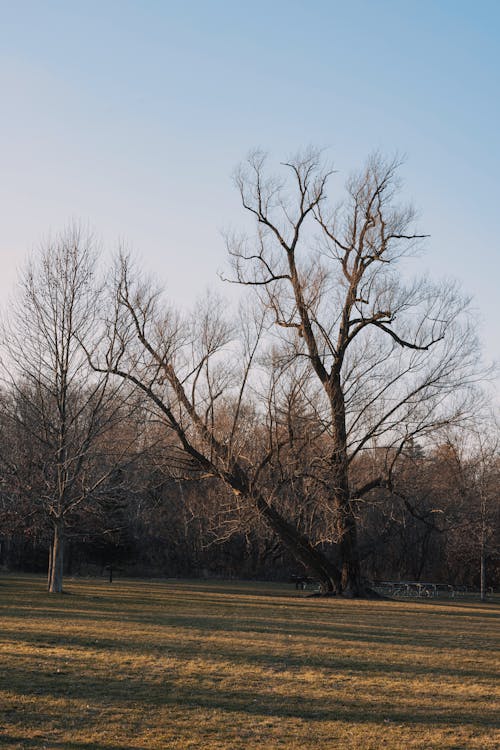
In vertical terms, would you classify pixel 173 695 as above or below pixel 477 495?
below

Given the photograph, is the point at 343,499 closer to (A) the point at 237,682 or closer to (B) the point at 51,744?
(A) the point at 237,682

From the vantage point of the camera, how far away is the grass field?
21.7 ft

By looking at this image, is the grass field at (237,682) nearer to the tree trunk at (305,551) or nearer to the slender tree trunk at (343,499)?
the slender tree trunk at (343,499)

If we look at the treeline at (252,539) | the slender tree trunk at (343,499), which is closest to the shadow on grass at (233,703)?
the slender tree trunk at (343,499)

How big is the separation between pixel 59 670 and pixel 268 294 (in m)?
17.9

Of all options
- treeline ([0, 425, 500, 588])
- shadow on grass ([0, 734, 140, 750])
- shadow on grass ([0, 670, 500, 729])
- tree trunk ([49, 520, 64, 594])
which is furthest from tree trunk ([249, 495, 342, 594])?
shadow on grass ([0, 734, 140, 750])

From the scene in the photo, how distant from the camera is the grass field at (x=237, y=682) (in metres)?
6.63

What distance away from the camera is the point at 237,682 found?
8.72m

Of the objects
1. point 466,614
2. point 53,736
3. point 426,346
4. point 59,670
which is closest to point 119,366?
point 426,346

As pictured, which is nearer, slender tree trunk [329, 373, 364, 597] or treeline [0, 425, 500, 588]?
slender tree trunk [329, 373, 364, 597]

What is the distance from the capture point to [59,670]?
28.9 feet

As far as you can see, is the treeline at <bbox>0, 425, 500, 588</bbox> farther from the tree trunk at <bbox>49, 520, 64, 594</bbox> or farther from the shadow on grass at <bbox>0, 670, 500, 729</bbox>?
the shadow on grass at <bbox>0, 670, 500, 729</bbox>

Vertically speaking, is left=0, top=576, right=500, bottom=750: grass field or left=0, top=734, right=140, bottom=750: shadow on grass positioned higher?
left=0, top=734, right=140, bottom=750: shadow on grass

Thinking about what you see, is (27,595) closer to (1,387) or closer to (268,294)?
(1,387)
